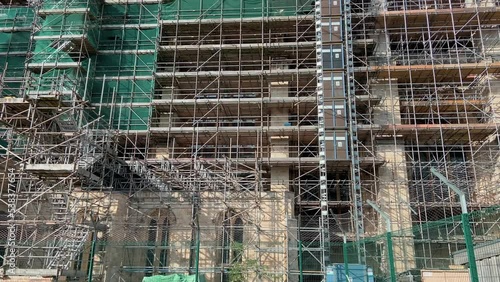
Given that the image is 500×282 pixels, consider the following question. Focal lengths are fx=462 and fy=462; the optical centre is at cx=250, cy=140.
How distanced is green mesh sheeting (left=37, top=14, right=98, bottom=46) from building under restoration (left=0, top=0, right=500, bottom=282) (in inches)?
5.6

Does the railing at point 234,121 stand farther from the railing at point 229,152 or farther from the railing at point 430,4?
the railing at point 430,4

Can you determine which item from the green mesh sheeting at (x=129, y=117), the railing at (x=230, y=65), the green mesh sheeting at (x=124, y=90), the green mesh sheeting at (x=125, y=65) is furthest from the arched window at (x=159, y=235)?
the green mesh sheeting at (x=125, y=65)

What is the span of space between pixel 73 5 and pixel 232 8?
10297 millimetres

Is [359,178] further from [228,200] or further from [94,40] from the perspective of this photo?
[94,40]

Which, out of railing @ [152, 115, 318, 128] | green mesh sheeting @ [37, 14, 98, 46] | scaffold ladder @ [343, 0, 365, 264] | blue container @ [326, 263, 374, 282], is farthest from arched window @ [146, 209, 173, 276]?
green mesh sheeting @ [37, 14, 98, 46]

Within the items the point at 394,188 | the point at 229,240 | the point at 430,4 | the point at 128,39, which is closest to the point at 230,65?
the point at 128,39

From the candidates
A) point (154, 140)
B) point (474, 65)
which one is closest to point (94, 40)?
point (154, 140)

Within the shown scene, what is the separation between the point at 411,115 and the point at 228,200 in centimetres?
1308

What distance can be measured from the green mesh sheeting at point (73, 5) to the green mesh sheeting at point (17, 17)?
327cm

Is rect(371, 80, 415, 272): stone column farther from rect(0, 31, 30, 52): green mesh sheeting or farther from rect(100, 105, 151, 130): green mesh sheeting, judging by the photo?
rect(0, 31, 30, 52): green mesh sheeting

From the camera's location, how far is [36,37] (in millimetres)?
29547

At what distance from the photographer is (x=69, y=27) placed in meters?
29.4

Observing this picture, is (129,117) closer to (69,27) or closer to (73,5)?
(69,27)

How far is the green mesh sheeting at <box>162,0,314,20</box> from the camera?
97.3ft
